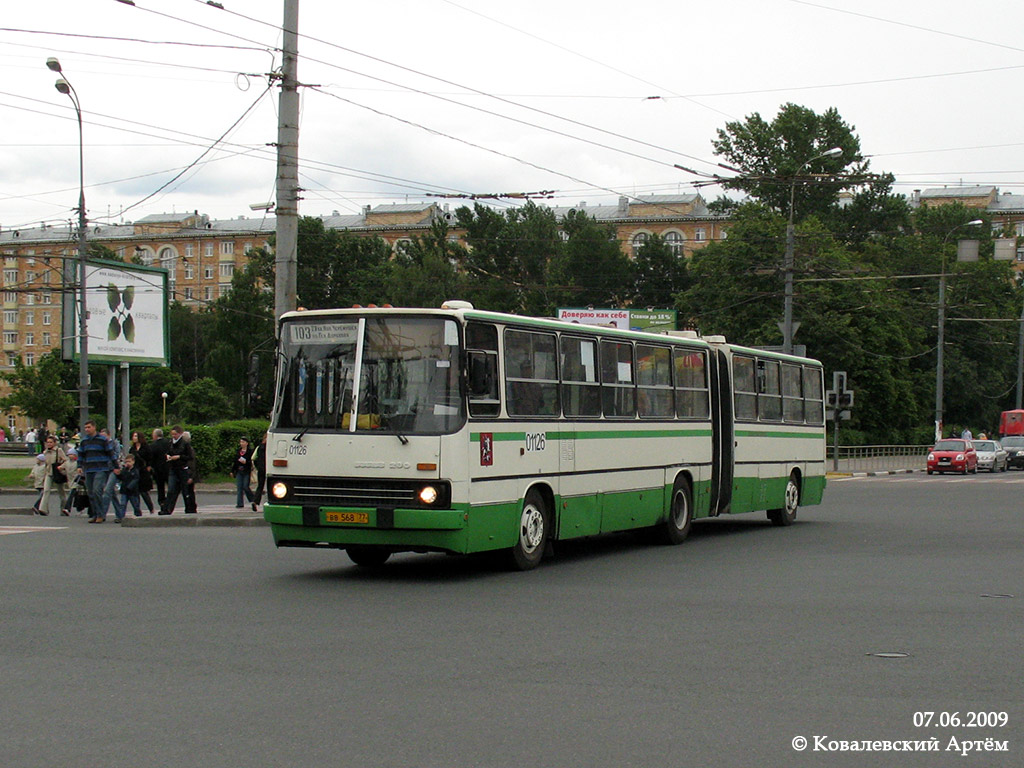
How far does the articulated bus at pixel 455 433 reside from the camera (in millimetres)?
13836

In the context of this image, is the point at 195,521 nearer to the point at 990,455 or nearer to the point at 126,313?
the point at 126,313

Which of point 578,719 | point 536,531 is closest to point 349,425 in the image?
point 536,531

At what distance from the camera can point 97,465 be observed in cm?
2405

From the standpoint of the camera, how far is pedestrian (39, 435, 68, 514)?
89.5ft

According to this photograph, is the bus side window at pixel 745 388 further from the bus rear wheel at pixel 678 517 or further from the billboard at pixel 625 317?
the billboard at pixel 625 317

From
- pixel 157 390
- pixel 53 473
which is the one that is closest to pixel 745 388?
pixel 53 473

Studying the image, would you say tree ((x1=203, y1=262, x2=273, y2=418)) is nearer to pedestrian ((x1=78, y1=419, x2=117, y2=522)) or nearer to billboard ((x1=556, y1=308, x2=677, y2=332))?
billboard ((x1=556, y1=308, x2=677, y2=332))

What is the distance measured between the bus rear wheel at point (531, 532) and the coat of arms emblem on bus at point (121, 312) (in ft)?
92.9

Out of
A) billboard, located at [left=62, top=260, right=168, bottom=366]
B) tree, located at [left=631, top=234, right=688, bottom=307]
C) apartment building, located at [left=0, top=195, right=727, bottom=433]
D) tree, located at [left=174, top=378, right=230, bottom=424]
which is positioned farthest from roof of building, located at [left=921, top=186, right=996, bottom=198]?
billboard, located at [left=62, top=260, right=168, bottom=366]

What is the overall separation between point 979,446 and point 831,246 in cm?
1432

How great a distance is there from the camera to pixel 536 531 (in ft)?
51.0

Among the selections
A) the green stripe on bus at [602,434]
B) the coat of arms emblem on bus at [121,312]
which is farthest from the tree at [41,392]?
the green stripe on bus at [602,434]

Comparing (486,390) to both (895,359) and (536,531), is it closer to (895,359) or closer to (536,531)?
(536,531)

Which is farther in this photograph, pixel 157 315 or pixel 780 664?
pixel 157 315
